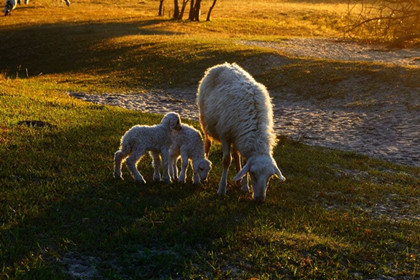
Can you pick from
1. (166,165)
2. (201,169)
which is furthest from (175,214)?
(201,169)

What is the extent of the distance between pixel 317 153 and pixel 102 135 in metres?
6.11

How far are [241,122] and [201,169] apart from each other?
118cm

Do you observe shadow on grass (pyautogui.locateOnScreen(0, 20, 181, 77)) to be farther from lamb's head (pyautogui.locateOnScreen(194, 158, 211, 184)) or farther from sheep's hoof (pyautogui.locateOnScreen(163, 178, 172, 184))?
lamb's head (pyautogui.locateOnScreen(194, 158, 211, 184))

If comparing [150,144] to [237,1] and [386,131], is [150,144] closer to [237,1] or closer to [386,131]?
[386,131]

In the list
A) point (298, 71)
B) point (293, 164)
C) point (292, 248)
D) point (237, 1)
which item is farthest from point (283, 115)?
point (237, 1)

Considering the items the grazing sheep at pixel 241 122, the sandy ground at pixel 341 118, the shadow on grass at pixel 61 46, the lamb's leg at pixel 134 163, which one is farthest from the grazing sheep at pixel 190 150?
the shadow on grass at pixel 61 46

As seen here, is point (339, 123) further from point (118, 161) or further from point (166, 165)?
point (118, 161)

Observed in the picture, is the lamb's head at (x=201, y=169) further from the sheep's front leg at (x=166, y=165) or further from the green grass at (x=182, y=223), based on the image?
the sheep's front leg at (x=166, y=165)

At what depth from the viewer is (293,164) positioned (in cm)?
1095

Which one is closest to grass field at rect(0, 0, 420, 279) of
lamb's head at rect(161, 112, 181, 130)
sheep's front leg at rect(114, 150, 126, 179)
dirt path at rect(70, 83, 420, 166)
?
sheep's front leg at rect(114, 150, 126, 179)

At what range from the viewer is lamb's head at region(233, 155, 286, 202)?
7.30 meters

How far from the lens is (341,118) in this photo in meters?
18.4

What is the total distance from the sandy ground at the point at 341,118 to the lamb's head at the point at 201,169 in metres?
7.51

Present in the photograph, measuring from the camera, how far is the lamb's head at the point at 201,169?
27.0 ft
